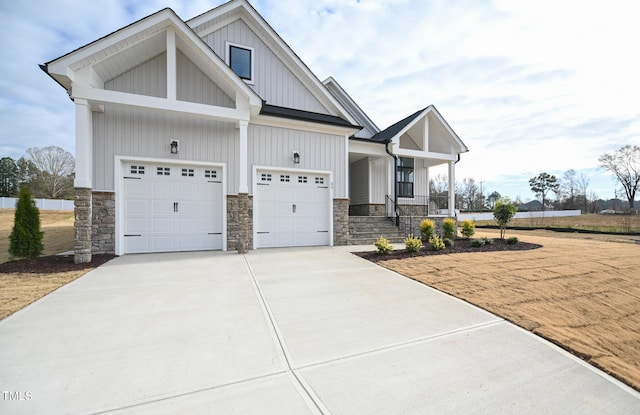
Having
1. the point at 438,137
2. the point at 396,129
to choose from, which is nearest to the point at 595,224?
the point at 438,137

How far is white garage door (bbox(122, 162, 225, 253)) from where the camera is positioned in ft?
24.2

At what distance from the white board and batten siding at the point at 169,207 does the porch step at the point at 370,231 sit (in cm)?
476

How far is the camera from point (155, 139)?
24.6ft

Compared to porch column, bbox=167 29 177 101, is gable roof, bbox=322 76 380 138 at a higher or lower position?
higher

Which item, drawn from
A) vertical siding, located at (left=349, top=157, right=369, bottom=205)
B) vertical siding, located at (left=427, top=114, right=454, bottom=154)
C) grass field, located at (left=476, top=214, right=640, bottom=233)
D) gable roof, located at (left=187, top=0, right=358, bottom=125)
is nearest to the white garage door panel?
gable roof, located at (left=187, top=0, right=358, bottom=125)

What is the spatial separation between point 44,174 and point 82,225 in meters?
38.7

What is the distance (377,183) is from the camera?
1267cm

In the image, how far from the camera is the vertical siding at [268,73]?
9.22 meters

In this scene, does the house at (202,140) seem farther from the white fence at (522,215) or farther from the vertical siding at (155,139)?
the white fence at (522,215)

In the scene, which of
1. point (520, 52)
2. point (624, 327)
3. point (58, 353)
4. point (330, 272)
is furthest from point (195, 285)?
point (520, 52)

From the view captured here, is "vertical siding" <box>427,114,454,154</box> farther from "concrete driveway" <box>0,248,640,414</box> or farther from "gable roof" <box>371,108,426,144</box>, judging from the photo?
"concrete driveway" <box>0,248,640,414</box>

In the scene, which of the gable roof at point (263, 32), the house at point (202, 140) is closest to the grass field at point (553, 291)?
the house at point (202, 140)

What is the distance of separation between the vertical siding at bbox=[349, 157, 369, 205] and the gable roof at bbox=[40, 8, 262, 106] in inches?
266

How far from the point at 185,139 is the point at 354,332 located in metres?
7.33
